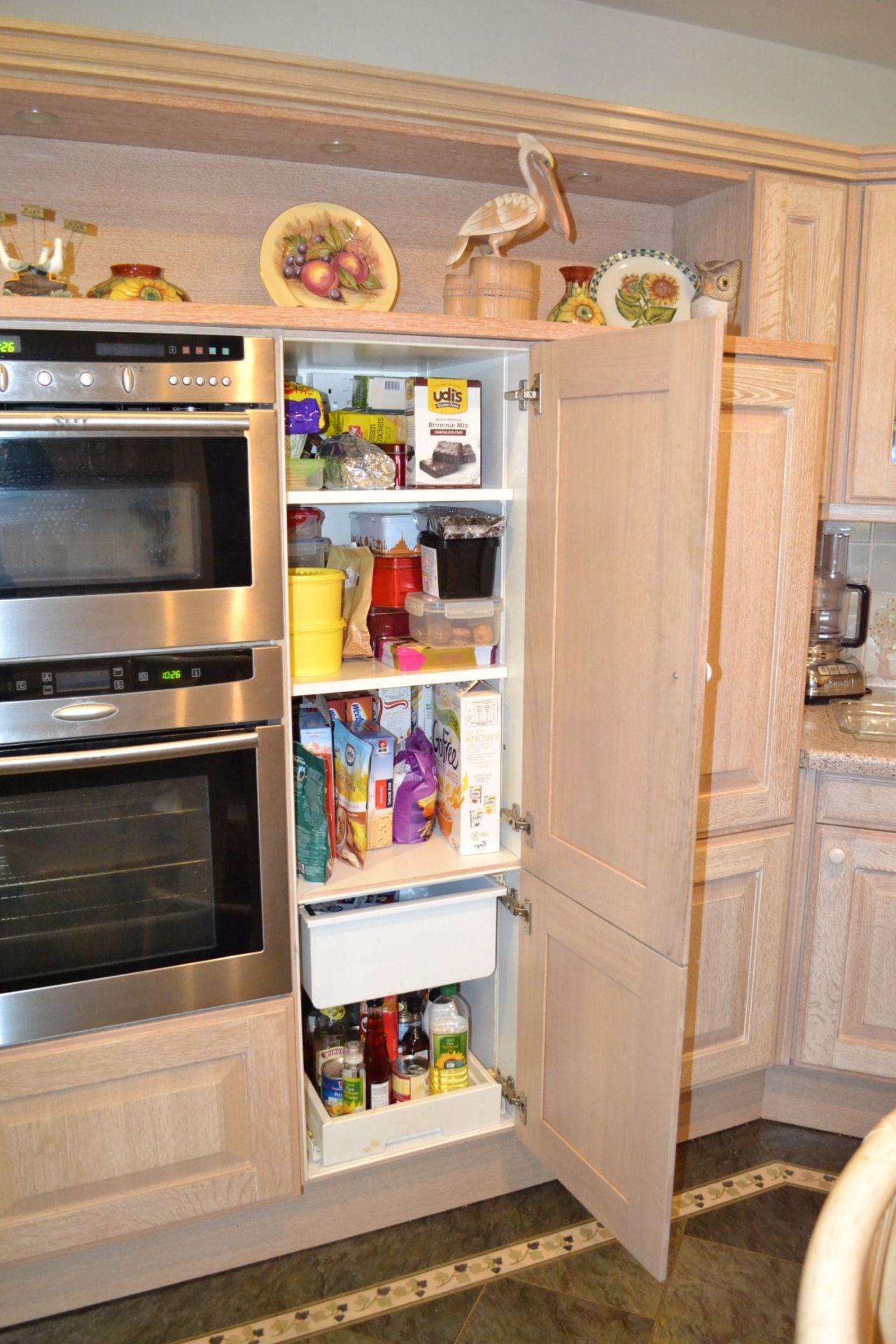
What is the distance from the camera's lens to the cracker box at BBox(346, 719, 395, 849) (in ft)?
5.84

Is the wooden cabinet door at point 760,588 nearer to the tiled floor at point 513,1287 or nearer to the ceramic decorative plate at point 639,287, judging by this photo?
the ceramic decorative plate at point 639,287

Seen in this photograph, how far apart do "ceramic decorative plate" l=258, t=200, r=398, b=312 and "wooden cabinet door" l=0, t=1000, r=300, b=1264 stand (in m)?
1.17

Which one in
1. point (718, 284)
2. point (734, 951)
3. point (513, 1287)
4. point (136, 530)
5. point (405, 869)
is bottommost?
point (513, 1287)

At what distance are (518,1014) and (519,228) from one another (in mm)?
1369

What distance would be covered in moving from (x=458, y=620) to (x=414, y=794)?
0.33 meters

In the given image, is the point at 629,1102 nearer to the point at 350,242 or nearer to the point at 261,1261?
the point at 261,1261

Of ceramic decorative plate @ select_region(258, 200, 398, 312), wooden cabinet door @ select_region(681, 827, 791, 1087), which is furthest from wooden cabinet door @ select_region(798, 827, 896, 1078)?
ceramic decorative plate @ select_region(258, 200, 398, 312)

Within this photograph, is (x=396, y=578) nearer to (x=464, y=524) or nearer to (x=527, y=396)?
(x=464, y=524)

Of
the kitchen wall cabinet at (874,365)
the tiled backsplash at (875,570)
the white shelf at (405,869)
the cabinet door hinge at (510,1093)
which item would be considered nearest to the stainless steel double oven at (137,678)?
the white shelf at (405,869)

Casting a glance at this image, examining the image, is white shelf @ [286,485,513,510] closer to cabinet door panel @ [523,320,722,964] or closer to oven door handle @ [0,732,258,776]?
cabinet door panel @ [523,320,722,964]

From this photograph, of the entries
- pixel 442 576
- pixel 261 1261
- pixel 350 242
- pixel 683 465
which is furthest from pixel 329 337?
pixel 261 1261

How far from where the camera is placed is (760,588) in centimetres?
185

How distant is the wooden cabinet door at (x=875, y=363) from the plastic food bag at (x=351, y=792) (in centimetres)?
118

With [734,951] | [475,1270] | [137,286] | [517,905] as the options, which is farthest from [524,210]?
[475,1270]
